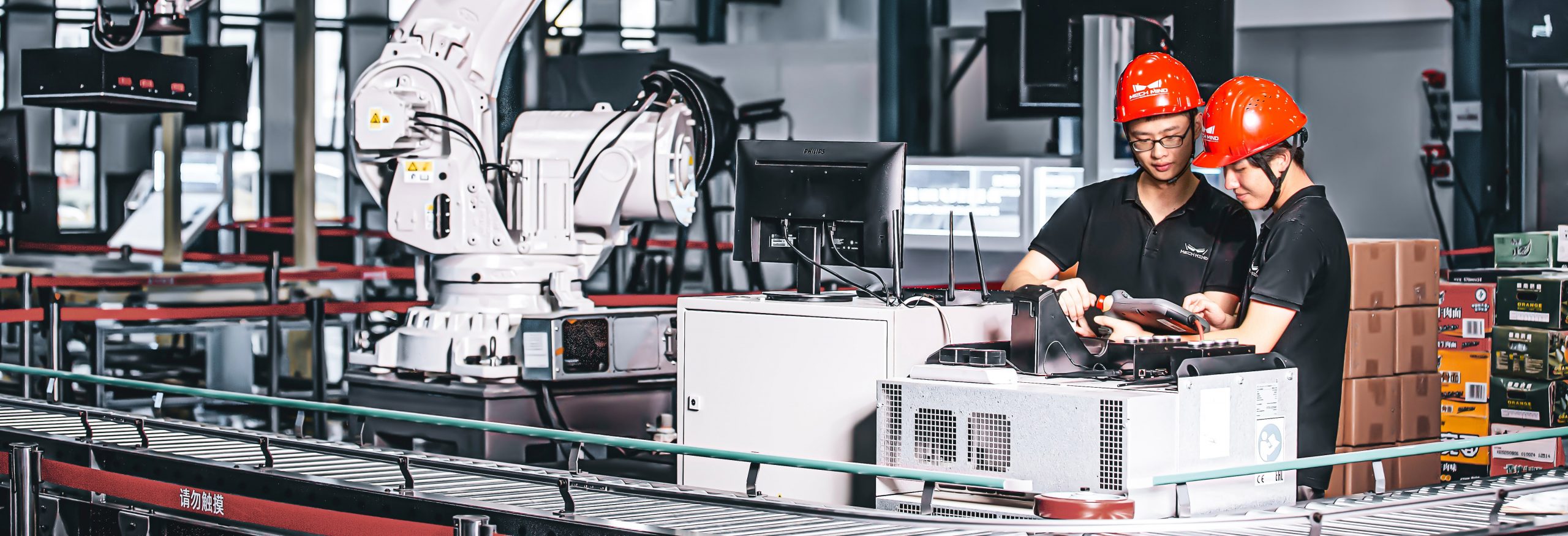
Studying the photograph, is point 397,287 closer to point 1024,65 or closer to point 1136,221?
point 1024,65

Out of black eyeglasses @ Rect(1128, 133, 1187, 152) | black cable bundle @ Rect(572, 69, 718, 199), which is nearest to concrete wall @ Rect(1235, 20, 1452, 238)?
black cable bundle @ Rect(572, 69, 718, 199)

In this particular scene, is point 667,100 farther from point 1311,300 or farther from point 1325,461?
point 1325,461

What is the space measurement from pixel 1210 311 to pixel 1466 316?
3.37 metres

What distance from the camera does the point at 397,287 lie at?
13867 millimetres

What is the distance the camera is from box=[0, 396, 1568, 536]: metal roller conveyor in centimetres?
231

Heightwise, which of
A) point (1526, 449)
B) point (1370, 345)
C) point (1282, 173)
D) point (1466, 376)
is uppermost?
point (1282, 173)

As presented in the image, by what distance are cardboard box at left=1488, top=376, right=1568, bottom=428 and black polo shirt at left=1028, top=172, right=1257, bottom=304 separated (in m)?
2.90

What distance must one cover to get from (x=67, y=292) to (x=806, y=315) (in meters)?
9.63

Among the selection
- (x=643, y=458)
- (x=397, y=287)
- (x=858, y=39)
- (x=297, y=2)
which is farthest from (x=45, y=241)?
(x=643, y=458)

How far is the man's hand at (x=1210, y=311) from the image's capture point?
3090 millimetres

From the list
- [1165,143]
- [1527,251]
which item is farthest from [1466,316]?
[1165,143]

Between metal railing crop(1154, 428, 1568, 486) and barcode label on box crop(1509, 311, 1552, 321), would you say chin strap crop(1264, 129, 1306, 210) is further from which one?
barcode label on box crop(1509, 311, 1552, 321)

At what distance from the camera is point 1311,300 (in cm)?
299

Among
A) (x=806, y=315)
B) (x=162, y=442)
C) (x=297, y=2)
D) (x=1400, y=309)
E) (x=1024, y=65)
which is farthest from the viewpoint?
(x=297, y=2)
